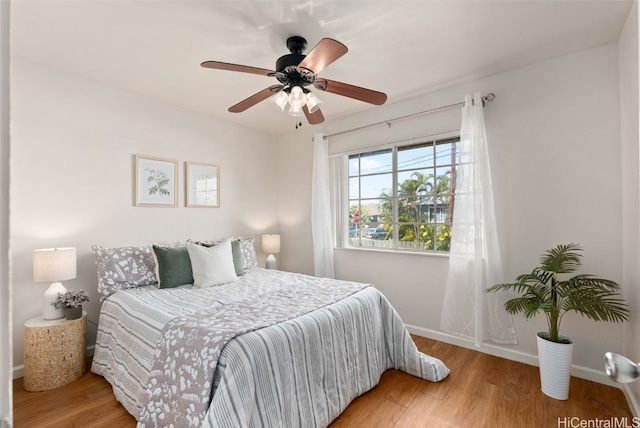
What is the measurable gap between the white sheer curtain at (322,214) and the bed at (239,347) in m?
0.97

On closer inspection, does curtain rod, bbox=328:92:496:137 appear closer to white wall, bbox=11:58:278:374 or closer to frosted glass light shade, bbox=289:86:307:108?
frosted glass light shade, bbox=289:86:307:108

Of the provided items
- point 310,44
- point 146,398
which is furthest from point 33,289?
point 310,44

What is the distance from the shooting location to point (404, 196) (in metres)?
3.36

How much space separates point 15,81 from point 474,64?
376 centimetres

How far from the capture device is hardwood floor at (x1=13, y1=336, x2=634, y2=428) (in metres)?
1.86

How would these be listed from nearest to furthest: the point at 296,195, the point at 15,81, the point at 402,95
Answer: the point at 15,81, the point at 402,95, the point at 296,195

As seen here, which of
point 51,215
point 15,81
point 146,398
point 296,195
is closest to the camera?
point 146,398

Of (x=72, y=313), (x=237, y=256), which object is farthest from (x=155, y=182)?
(x=72, y=313)

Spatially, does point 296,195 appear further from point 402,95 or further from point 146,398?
point 146,398

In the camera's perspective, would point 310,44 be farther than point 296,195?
No

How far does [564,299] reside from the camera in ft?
7.17

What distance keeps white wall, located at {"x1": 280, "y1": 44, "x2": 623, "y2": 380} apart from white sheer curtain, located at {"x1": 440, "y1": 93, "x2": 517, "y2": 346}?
0.14 meters

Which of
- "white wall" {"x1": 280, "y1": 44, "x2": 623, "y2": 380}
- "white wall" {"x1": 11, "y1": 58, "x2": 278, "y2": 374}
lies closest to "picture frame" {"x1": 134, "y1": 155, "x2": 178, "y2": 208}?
"white wall" {"x1": 11, "y1": 58, "x2": 278, "y2": 374}

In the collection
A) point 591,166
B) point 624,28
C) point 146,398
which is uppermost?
point 624,28
